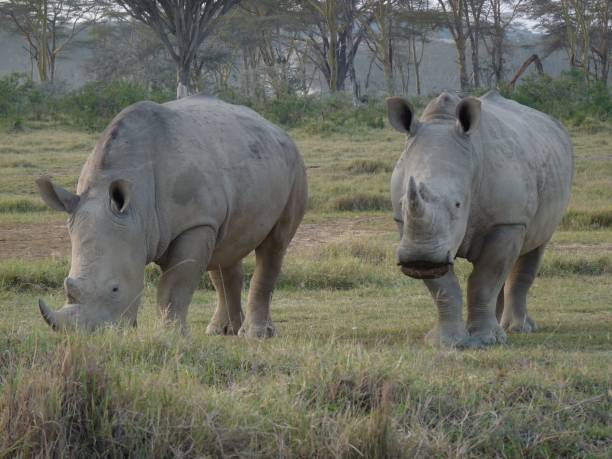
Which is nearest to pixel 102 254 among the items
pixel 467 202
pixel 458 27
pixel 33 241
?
pixel 467 202

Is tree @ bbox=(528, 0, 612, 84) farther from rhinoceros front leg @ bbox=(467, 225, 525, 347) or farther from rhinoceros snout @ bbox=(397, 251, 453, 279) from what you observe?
rhinoceros snout @ bbox=(397, 251, 453, 279)

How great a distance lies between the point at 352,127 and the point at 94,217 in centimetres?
1665

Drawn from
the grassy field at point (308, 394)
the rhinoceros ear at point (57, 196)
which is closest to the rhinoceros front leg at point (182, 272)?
the grassy field at point (308, 394)

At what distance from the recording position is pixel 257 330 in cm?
709

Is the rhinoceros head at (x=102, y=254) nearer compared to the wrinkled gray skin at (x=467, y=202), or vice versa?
the rhinoceros head at (x=102, y=254)

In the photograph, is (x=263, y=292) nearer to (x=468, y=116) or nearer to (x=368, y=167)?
(x=468, y=116)

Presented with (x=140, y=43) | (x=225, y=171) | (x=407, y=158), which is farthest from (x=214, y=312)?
(x=140, y=43)

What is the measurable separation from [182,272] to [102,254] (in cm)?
68

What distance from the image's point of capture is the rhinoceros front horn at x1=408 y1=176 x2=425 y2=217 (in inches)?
219

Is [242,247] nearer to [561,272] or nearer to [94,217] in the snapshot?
[94,217]

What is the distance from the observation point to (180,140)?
6328mm

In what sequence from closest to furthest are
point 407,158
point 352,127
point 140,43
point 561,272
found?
point 407,158
point 561,272
point 352,127
point 140,43

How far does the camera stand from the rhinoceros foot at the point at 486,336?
6.44m

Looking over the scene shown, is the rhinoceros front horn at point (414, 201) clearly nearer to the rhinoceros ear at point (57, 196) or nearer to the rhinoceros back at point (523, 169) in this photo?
the rhinoceros back at point (523, 169)
